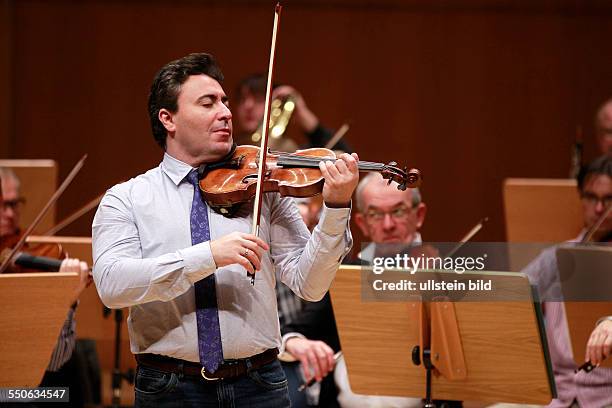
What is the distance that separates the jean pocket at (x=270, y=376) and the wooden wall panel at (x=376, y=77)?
310 centimetres

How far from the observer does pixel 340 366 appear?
3262 millimetres

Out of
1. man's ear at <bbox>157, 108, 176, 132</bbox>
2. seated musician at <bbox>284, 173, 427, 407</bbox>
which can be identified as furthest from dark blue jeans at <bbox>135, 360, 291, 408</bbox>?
seated musician at <bbox>284, 173, 427, 407</bbox>

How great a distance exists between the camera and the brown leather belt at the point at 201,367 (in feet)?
6.93

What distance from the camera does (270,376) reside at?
218cm

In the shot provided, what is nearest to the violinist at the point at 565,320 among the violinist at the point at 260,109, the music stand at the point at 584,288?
the music stand at the point at 584,288

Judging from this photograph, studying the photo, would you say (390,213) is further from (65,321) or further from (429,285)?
(65,321)

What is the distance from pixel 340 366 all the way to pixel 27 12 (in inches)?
117

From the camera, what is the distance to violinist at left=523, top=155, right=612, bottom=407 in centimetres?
298

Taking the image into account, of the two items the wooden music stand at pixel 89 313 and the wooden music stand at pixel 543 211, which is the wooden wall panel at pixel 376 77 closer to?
the wooden music stand at pixel 543 211

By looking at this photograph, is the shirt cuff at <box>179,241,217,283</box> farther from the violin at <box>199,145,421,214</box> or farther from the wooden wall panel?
the wooden wall panel

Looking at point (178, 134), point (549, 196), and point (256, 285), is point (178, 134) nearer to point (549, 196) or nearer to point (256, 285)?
point (256, 285)

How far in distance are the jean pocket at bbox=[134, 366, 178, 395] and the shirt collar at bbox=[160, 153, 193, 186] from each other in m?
0.44

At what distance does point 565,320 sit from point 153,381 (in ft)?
4.61

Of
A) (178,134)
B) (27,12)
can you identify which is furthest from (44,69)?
(178,134)
